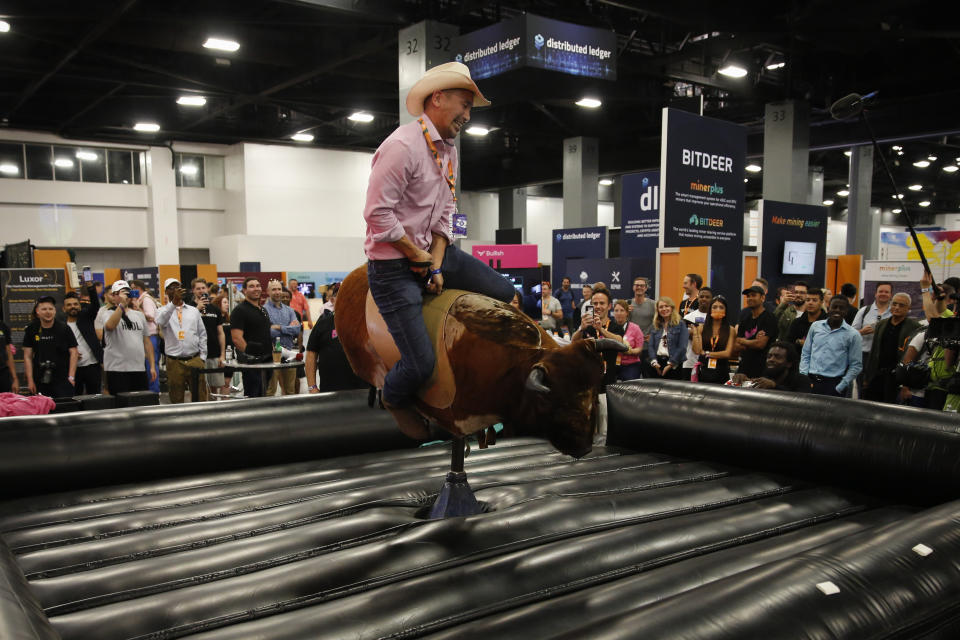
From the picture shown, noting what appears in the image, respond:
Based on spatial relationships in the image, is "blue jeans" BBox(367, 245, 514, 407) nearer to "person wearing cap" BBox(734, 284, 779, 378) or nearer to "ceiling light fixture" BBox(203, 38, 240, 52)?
"person wearing cap" BBox(734, 284, 779, 378)

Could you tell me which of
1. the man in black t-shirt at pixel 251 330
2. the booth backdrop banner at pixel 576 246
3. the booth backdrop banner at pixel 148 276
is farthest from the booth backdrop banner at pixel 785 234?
the booth backdrop banner at pixel 148 276

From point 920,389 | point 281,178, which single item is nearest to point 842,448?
point 920,389

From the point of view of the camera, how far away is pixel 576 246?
14023 mm

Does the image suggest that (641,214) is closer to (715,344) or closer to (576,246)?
(576,246)

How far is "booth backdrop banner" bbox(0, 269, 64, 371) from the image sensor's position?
7449mm

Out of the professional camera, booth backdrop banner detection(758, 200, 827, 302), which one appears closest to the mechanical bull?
the professional camera

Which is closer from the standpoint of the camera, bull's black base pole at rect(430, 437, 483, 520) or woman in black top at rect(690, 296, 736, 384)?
bull's black base pole at rect(430, 437, 483, 520)

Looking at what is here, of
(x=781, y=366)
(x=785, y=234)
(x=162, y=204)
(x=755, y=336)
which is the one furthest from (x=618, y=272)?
(x=162, y=204)

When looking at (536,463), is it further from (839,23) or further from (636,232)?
(839,23)

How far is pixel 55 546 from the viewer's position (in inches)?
88.2

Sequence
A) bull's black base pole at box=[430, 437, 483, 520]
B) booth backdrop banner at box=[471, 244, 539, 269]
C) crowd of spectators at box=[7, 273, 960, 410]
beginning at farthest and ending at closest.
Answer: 1. booth backdrop banner at box=[471, 244, 539, 269]
2. crowd of spectators at box=[7, 273, 960, 410]
3. bull's black base pole at box=[430, 437, 483, 520]

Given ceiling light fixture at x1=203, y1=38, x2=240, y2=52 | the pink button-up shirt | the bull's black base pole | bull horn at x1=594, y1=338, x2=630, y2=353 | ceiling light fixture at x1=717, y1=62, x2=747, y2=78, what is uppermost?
ceiling light fixture at x1=203, y1=38, x2=240, y2=52

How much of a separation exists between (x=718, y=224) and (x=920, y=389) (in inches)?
168

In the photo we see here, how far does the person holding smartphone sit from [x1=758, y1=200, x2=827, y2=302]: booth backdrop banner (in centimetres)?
501
